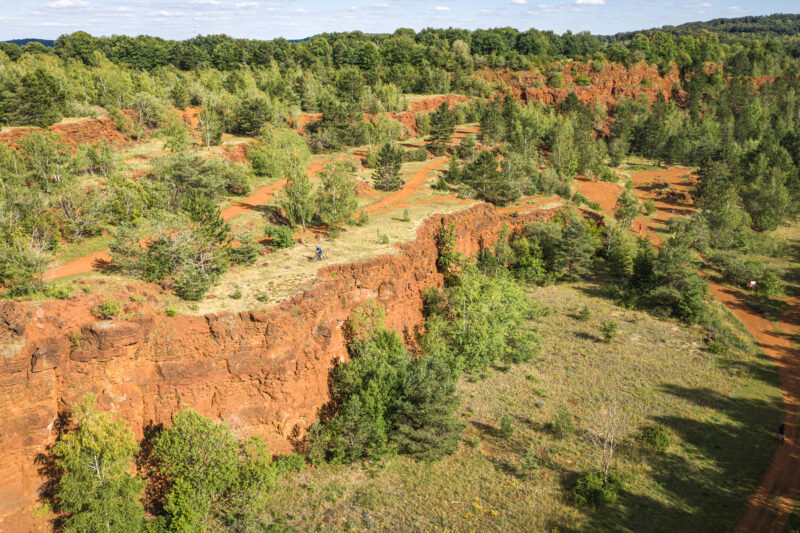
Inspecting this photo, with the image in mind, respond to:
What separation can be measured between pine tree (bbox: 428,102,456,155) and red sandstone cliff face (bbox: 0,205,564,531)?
156 feet

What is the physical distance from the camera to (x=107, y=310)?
75.0ft

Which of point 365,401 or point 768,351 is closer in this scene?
point 365,401

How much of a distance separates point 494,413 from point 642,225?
170ft

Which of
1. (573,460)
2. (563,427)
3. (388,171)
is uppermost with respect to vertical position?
(388,171)

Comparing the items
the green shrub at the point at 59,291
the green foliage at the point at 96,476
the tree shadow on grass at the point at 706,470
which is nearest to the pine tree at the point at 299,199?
the green shrub at the point at 59,291

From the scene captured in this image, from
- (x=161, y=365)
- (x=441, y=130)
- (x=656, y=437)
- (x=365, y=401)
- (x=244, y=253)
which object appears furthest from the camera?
(x=441, y=130)

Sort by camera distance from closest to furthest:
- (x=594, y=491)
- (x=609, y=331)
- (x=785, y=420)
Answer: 1. (x=594, y=491)
2. (x=785, y=420)
3. (x=609, y=331)

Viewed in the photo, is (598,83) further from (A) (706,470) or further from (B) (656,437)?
(A) (706,470)

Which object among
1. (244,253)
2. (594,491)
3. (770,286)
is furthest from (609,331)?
(244,253)

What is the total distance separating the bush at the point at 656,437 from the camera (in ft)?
90.9

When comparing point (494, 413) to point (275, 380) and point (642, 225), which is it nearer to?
point (275, 380)

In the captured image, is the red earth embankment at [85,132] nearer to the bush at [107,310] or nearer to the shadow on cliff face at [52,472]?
the bush at [107,310]

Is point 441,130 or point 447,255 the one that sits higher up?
point 441,130

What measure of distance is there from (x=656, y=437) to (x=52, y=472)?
34.2 meters
